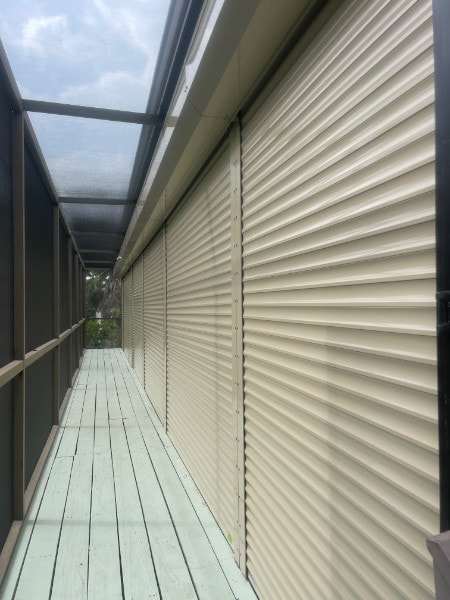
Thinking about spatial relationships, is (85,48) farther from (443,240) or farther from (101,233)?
(101,233)

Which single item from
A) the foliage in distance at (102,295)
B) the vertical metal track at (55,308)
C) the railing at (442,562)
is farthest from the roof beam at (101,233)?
the foliage in distance at (102,295)

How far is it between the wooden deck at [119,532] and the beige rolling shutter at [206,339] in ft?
0.61

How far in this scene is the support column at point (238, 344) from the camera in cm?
215

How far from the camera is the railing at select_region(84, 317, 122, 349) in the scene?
15.5 metres

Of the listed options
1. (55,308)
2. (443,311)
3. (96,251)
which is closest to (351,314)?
(443,311)

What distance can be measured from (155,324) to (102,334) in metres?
10.8

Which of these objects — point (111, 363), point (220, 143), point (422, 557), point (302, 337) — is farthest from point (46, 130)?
point (111, 363)

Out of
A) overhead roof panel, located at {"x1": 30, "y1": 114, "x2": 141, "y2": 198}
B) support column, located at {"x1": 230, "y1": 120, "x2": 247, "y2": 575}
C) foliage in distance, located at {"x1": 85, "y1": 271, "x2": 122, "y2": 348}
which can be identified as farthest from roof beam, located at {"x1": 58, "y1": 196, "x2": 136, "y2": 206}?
foliage in distance, located at {"x1": 85, "y1": 271, "x2": 122, "y2": 348}

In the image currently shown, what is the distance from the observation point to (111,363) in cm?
1045

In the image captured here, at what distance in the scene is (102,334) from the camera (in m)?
15.8

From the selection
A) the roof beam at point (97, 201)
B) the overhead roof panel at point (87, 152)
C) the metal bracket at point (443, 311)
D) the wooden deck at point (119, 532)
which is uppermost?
the overhead roof panel at point (87, 152)

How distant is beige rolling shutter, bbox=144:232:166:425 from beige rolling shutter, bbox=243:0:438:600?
313 cm

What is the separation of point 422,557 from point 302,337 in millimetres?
749

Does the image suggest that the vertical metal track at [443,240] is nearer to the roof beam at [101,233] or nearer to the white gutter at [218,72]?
the white gutter at [218,72]
